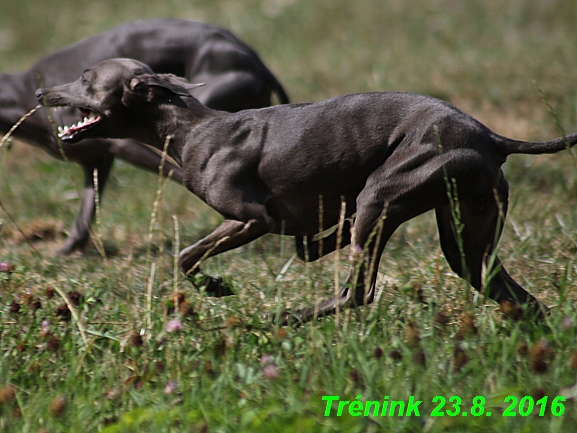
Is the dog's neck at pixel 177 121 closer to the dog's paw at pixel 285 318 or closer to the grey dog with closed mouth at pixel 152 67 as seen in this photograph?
the dog's paw at pixel 285 318

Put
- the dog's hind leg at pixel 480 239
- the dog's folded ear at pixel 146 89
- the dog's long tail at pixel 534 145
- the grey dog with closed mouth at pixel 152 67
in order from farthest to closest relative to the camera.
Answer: the grey dog with closed mouth at pixel 152 67
the dog's folded ear at pixel 146 89
the dog's hind leg at pixel 480 239
the dog's long tail at pixel 534 145

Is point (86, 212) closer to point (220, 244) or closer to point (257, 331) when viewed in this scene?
point (220, 244)

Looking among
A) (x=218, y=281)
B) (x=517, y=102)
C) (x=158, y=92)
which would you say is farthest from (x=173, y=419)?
(x=517, y=102)

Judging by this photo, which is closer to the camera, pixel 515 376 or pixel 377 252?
pixel 515 376

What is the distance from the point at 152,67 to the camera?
5672mm

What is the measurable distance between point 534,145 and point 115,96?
2.08m

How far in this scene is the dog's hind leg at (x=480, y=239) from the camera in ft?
12.4

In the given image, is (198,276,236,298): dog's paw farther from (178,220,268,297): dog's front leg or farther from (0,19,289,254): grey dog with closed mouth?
(0,19,289,254): grey dog with closed mouth

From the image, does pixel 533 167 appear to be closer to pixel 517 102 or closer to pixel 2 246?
pixel 517 102

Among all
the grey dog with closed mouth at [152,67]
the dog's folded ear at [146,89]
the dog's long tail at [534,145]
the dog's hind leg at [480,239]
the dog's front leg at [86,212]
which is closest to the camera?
the dog's long tail at [534,145]

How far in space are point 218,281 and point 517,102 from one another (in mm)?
5189

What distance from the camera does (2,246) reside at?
19.3 ft

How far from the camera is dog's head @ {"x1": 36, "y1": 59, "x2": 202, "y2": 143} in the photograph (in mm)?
4168

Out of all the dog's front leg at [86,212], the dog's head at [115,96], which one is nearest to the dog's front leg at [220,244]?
the dog's head at [115,96]
